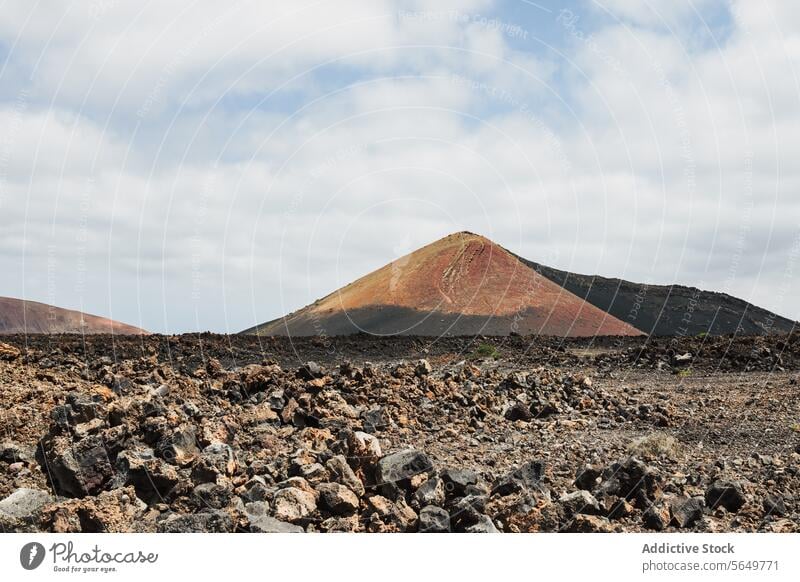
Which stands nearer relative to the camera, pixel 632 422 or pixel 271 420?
pixel 271 420

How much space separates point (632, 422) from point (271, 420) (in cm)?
686

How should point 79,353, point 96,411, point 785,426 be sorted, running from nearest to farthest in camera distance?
1. point 96,411
2. point 785,426
3. point 79,353

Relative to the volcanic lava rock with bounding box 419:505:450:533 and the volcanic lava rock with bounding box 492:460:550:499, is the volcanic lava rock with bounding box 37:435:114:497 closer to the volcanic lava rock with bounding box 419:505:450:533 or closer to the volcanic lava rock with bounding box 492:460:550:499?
the volcanic lava rock with bounding box 419:505:450:533

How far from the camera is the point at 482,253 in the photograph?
50.7 m

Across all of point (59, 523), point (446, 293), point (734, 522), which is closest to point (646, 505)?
point (734, 522)

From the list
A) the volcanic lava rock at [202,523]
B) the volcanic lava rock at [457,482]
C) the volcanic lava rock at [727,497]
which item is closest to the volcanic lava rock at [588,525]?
the volcanic lava rock at [457,482]

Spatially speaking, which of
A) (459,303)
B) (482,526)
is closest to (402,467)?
(482,526)


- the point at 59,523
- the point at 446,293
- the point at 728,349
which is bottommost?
the point at 59,523

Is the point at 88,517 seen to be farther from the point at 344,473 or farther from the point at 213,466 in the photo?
the point at 344,473

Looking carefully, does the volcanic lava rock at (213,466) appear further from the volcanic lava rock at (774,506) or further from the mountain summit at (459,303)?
the mountain summit at (459,303)

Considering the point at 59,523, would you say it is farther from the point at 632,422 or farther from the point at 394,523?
the point at 632,422
